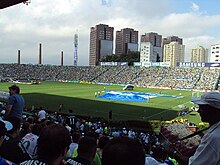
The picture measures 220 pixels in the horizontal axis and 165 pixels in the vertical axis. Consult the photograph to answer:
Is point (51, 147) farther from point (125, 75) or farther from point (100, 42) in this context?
point (100, 42)

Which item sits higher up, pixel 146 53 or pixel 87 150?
pixel 146 53

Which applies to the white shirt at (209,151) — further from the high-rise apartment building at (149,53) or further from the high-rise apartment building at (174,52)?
the high-rise apartment building at (174,52)

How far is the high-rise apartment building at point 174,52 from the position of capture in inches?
6604

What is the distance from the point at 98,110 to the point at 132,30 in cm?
15811

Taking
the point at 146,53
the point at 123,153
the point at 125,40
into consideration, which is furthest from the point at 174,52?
the point at 123,153

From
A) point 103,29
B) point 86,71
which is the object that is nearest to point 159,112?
point 86,71

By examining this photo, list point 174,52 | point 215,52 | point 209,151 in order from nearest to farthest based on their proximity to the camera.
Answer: point 209,151, point 215,52, point 174,52

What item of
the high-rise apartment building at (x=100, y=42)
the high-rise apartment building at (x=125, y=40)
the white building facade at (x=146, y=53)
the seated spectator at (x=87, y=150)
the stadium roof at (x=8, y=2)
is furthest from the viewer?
the high-rise apartment building at (x=125, y=40)

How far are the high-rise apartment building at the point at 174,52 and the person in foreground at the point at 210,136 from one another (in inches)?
6429

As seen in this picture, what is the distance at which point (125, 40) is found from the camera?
184750 millimetres

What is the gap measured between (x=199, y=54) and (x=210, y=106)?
196m

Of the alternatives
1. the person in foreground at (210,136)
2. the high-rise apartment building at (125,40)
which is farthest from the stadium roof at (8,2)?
the high-rise apartment building at (125,40)

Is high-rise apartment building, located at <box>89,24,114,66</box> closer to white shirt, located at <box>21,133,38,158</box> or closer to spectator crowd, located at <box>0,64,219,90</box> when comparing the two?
spectator crowd, located at <box>0,64,219,90</box>

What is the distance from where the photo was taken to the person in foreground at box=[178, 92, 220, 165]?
2.71m
